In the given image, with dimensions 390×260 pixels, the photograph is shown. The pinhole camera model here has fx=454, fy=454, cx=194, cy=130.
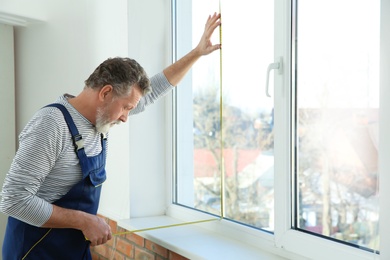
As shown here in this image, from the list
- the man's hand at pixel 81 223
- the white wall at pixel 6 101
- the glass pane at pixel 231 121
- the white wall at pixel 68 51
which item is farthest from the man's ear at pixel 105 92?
the white wall at pixel 6 101

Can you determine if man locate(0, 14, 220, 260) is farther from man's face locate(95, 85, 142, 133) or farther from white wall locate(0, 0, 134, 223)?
white wall locate(0, 0, 134, 223)

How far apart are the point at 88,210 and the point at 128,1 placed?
3.45 feet

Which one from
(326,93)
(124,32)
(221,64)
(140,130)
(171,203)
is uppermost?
(124,32)

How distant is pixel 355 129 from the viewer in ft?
4.72

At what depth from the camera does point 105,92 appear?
1661 millimetres

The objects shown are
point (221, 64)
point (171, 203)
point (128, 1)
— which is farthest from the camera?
point (171, 203)

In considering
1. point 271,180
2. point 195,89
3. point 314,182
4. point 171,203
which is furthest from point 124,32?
point 314,182

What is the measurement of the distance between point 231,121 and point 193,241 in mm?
540

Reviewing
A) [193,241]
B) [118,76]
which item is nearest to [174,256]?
[193,241]

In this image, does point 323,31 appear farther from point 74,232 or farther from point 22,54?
point 22,54

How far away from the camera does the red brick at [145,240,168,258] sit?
1.99 m

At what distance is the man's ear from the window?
57cm

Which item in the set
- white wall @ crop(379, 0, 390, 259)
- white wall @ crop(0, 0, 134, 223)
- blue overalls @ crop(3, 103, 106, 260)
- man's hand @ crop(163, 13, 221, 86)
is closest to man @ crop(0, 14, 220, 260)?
blue overalls @ crop(3, 103, 106, 260)

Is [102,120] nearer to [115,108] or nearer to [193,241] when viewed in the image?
[115,108]
